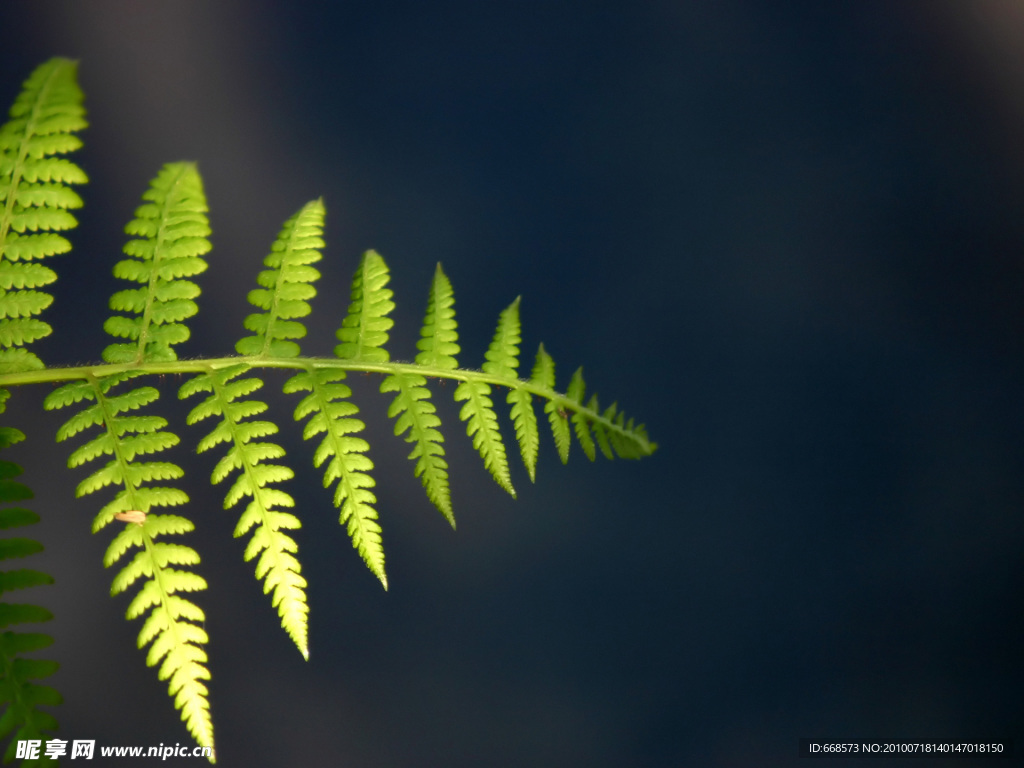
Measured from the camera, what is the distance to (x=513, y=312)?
1.20 m

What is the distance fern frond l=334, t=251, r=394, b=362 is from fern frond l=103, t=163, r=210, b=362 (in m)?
0.25

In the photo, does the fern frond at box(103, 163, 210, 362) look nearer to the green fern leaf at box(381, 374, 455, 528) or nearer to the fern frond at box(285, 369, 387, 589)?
the fern frond at box(285, 369, 387, 589)

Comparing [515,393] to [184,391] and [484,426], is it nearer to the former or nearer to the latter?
[484,426]

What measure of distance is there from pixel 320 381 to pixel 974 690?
3704mm

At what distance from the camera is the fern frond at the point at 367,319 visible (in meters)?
1.11

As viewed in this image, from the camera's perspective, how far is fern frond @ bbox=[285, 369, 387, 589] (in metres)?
0.99

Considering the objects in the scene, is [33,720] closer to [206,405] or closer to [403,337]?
[206,405]

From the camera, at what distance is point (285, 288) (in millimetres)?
1099

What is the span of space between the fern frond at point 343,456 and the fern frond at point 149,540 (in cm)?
21

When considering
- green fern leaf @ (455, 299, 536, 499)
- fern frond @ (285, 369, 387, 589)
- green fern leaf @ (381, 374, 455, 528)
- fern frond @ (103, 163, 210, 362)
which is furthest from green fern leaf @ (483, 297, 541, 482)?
fern frond @ (103, 163, 210, 362)

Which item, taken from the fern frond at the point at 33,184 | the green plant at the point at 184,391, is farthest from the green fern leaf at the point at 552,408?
the fern frond at the point at 33,184

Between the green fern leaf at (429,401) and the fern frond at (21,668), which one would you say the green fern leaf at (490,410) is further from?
the fern frond at (21,668)

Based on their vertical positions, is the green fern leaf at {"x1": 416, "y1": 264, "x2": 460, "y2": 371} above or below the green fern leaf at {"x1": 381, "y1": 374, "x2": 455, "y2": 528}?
above

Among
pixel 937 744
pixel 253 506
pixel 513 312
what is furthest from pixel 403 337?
pixel 937 744
